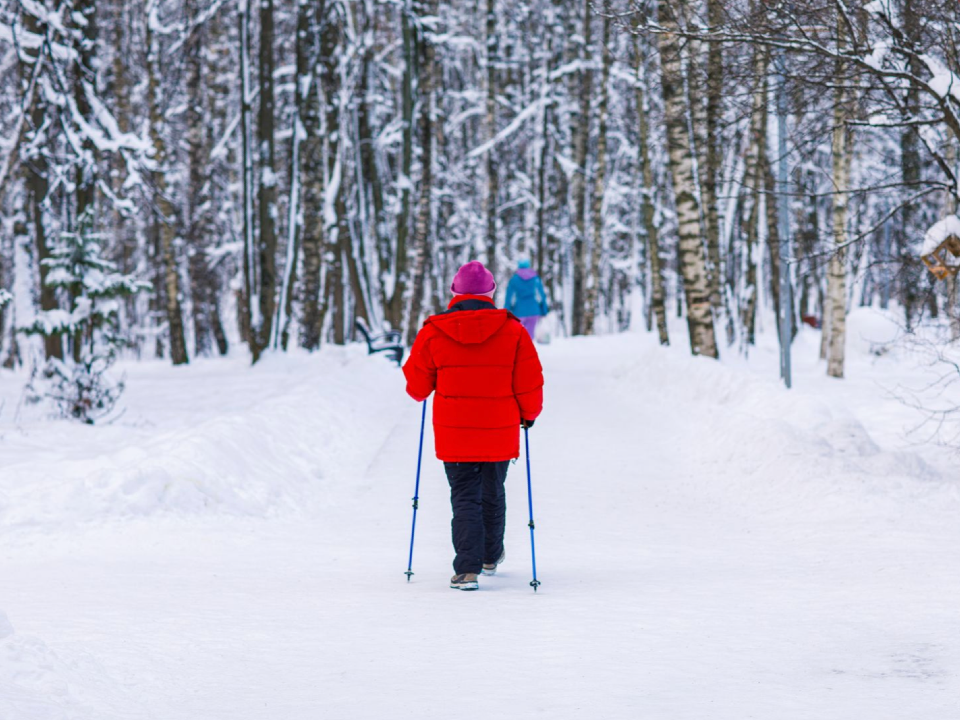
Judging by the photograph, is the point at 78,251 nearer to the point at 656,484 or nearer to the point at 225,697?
the point at 656,484

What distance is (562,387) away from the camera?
18.2 m

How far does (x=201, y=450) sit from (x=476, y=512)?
3.31 metres

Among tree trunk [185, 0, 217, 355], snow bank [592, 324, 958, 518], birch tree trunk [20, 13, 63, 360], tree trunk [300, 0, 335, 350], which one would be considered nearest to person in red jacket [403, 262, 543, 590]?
snow bank [592, 324, 958, 518]

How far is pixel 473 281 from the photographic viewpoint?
21.2ft

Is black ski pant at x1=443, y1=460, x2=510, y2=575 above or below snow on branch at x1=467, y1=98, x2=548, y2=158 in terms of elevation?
below

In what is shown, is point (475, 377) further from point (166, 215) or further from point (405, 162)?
point (405, 162)

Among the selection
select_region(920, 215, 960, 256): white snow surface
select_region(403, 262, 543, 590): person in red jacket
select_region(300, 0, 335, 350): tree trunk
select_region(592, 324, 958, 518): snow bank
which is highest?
select_region(300, 0, 335, 350): tree trunk

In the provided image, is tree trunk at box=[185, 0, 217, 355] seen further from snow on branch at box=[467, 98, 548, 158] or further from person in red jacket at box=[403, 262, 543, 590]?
person in red jacket at box=[403, 262, 543, 590]

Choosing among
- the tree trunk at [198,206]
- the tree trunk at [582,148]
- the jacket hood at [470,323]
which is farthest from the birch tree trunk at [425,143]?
the jacket hood at [470,323]

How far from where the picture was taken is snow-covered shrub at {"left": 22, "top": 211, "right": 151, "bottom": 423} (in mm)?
12508

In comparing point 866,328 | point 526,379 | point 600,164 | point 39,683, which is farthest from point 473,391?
point 866,328

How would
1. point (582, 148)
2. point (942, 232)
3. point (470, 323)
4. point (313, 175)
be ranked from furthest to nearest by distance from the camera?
point (582, 148)
point (313, 175)
point (942, 232)
point (470, 323)

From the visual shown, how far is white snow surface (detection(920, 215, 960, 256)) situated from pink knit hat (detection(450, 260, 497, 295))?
522cm

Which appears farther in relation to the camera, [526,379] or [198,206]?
[198,206]
